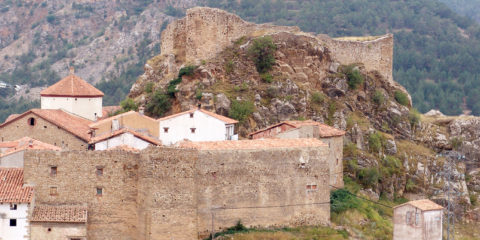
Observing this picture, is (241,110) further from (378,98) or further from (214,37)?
(378,98)

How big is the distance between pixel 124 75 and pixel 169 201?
9793cm

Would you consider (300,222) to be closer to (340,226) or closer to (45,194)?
(340,226)

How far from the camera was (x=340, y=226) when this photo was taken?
1986 inches

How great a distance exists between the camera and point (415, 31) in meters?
162

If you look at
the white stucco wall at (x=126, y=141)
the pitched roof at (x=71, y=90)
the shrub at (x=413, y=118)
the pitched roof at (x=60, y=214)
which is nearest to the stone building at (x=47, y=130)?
the white stucco wall at (x=126, y=141)

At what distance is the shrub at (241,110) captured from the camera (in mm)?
62875

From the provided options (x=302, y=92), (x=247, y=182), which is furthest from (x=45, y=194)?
(x=302, y=92)

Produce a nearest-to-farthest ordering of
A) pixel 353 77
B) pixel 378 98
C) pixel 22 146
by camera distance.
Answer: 1. pixel 22 146
2. pixel 353 77
3. pixel 378 98

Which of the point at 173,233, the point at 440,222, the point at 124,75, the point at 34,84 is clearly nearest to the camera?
the point at 173,233

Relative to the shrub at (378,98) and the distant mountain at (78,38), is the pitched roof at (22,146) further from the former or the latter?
the distant mountain at (78,38)

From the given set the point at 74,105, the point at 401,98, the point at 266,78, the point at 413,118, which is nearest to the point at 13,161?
the point at 74,105

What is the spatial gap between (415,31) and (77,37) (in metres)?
60.8

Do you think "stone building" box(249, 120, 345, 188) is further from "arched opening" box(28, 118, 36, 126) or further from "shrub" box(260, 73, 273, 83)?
"arched opening" box(28, 118, 36, 126)

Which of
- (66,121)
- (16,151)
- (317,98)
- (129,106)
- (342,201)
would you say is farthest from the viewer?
(317,98)
